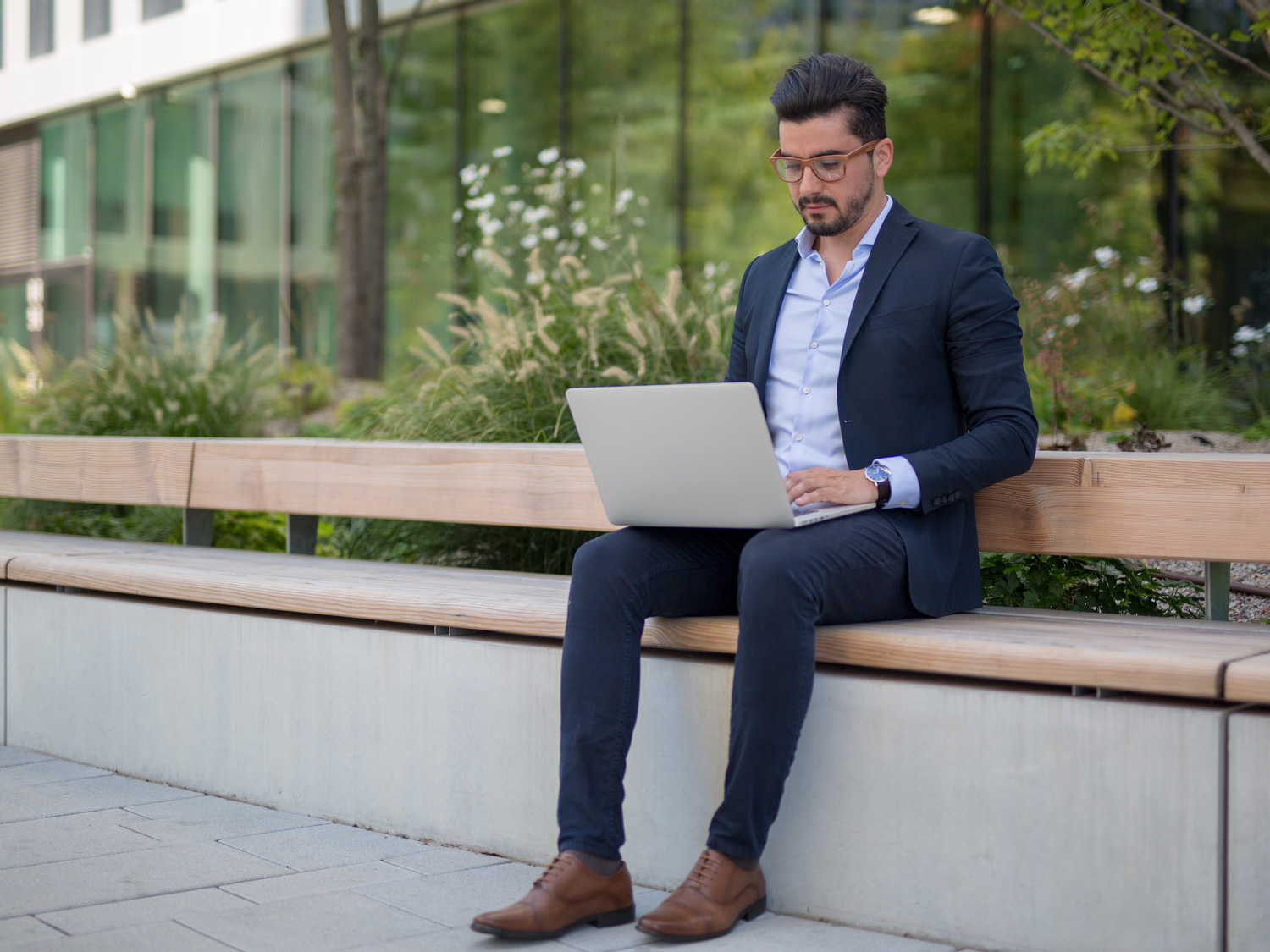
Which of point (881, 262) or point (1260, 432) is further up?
point (881, 262)

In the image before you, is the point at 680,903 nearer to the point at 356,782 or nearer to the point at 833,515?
the point at 833,515

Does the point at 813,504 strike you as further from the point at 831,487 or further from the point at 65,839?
the point at 65,839

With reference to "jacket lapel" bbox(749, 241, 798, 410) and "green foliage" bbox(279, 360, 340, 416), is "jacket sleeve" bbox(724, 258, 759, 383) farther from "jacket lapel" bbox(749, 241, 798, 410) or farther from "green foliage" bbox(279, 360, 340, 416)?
"green foliage" bbox(279, 360, 340, 416)

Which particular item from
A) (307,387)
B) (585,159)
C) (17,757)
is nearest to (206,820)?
(17,757)

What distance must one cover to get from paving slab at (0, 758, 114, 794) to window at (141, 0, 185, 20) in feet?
47.6

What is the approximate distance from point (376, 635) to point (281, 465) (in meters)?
1.32

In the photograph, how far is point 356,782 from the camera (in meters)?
3.21

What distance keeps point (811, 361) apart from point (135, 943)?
5.52 feet

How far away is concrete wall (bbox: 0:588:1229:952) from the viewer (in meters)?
2.15

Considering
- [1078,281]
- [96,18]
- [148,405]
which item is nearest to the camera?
[148,405]

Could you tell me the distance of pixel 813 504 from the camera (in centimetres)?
262

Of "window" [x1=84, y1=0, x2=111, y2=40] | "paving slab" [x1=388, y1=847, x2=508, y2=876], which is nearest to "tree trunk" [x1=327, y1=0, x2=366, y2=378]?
"paving slab" [x1=388, y1=847, x2=508, y2=876]

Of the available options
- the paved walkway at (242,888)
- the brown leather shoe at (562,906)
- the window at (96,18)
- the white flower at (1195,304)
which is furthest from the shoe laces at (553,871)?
the window at (96,18)

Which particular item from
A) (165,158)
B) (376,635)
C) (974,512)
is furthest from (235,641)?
(165,158)
